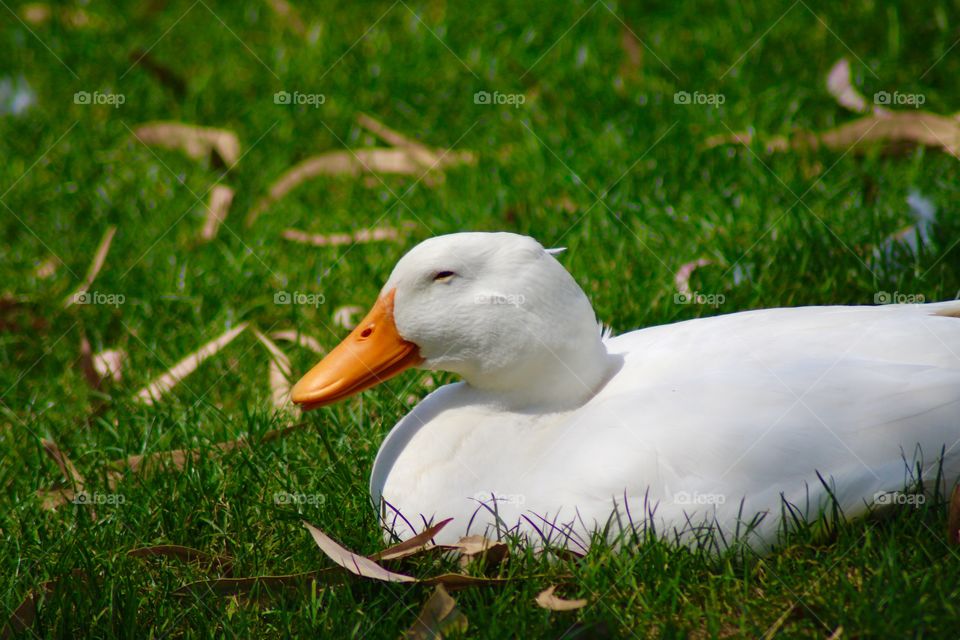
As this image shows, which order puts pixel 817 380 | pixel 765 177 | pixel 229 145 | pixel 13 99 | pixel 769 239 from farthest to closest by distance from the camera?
pixel 13 99 → pixel 229 145 → pixel 765 177 → pixel 769 239 → pixel 817 380

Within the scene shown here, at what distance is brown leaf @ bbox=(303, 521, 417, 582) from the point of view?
2410 millimetres

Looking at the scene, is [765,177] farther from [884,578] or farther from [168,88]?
[168,88]

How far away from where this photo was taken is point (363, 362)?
9.13ft

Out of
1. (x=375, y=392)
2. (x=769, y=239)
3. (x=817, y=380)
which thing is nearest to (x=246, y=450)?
(x=375, y=392)

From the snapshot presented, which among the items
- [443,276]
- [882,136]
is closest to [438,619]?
[443,276]

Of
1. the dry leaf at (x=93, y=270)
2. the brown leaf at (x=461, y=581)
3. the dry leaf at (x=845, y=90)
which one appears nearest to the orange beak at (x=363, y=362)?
the brown leaf at (x=461, y=581)

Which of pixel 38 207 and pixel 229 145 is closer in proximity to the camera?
pixel 38 207

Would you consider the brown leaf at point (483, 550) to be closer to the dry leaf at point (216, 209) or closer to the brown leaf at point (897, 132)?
the dry leaf at point (216, 209)

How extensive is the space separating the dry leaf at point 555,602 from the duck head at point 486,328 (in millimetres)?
581

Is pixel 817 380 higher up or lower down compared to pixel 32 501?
higher up

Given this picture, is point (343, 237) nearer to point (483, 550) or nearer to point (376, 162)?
point (376, 162)

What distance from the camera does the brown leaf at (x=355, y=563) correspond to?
2.41 meters

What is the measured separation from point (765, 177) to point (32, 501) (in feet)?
10.1

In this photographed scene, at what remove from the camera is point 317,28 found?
5.84 meters
